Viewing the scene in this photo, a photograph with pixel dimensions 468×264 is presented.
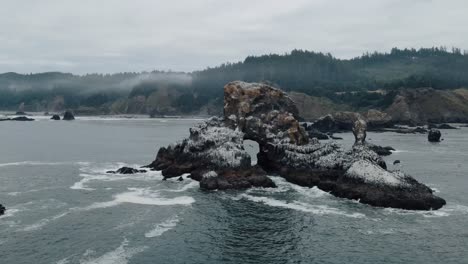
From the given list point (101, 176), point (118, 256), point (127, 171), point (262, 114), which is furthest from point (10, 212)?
point (262, 114)

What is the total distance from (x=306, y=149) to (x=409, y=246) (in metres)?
40.6

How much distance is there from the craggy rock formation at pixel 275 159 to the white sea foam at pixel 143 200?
8.11m

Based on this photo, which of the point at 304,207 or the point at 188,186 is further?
the point at 188,186

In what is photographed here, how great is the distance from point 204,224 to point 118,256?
14.1m

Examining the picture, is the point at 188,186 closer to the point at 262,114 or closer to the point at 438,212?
the point at 262,114

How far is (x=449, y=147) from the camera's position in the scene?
145 m

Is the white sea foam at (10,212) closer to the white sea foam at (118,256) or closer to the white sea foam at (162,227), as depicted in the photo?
the white sea foam at (162,227)

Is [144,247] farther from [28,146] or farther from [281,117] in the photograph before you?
[28,146]

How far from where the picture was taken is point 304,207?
225 feet

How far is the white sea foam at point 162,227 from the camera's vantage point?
56531 mm

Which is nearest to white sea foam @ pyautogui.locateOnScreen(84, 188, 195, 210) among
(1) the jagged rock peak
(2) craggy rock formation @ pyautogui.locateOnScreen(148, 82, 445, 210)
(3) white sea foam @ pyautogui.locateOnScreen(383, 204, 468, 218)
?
(2) craggy rock formation @ pyautogui.locateOnScreen(148, 82, 445, 210)

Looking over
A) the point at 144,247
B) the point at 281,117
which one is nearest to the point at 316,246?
the point at 144,247

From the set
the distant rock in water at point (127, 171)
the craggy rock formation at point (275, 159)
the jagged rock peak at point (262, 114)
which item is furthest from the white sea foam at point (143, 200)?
the jagged rock peak at point (262, 114)

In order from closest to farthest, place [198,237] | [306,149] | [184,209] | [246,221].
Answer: [198,237], [246,221], [184,209], [306,149]
